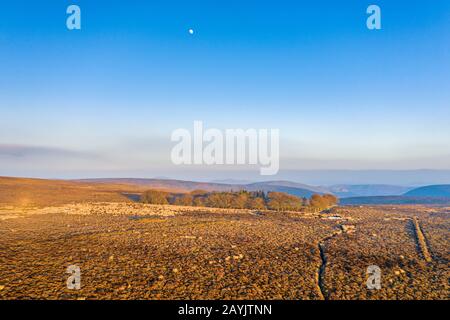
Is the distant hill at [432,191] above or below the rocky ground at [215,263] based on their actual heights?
below

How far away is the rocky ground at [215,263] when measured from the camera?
9.95 m

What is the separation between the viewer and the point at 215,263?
1346cm

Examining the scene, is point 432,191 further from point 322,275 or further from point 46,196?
point 322,275

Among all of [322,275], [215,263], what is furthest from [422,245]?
[215,263]

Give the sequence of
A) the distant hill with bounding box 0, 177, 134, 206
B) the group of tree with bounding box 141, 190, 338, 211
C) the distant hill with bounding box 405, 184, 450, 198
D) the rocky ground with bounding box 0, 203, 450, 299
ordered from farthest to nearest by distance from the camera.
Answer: the distant hill with bounding box 405, 184, 450, 198, the group of tree with bounding box 141, 190, 338, 211, the distant hill with bounding box 0, 177, 134, 206, the rocky ground with bounding box 0, 203, 450, 299

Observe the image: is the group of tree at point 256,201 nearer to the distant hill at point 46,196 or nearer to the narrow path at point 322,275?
the distant hill at point 46,196

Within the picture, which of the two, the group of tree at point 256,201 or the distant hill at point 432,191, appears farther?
the distant hill at point 432,191

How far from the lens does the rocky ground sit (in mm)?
9945

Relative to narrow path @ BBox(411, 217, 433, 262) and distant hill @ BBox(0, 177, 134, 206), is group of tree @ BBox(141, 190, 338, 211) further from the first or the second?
narrow path @ BBox(411, 217, 433, 262)

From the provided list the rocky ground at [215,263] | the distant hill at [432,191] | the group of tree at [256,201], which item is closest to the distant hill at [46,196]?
the group of tree at [256,201]

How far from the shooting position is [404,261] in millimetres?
14594

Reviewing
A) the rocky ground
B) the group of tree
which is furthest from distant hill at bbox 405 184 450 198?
the rocky ground
